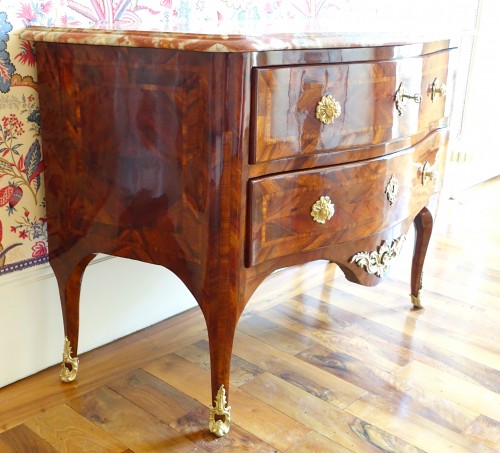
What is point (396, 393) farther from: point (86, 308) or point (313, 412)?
point (86, 308)

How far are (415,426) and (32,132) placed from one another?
3.29ft

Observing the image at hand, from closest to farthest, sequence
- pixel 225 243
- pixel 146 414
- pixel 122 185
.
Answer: pixel 225 243 → pixel 122 185 → pixel 146 414

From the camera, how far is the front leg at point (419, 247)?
182 cm

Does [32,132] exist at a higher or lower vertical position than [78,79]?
lower

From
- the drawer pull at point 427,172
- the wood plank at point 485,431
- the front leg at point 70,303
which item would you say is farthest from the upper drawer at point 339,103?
the wood plank at point 485,431

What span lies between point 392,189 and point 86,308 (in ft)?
2.50

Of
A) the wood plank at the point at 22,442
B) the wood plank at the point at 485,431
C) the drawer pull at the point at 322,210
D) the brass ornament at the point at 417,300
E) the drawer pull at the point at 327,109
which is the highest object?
the drawer pull at the point at 327,109

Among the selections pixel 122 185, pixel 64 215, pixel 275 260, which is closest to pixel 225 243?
pixel 275 260

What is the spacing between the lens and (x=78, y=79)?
1275mm

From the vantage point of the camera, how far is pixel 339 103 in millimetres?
1245

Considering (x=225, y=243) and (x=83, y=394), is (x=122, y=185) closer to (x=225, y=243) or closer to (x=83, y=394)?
(x=225, y=243)

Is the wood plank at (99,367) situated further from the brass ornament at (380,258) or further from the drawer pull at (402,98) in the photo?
the drawer pull at (402,98)

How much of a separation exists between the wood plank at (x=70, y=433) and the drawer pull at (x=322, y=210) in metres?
0.57

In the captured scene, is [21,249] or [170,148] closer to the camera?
[170,148]
